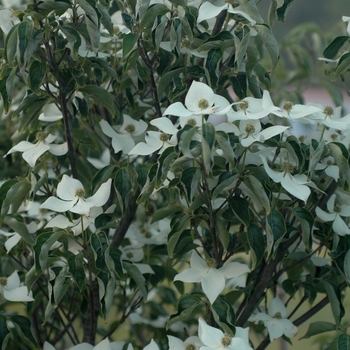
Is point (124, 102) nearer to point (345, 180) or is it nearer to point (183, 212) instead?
point (183, 212)

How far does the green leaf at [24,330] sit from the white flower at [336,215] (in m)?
0.44

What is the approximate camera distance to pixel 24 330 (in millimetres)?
875

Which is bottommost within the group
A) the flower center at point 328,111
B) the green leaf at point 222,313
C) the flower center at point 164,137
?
the green leaf at point 222,313

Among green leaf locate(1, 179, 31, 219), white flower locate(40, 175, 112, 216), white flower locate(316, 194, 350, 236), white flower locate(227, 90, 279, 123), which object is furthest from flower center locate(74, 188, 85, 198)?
white flower locate(316, 194, 350, 236)

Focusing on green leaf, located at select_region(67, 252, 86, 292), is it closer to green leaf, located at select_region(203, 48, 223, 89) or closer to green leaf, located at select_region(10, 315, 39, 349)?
green leaf, located at select_region(10, 315, 39, 349)

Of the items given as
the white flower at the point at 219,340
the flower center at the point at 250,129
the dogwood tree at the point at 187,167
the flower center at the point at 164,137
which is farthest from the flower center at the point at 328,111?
the white flower at the point at 219,340

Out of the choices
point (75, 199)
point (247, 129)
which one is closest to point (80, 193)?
point (75, 199)

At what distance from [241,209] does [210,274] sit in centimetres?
10

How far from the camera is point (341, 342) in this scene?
0.83 meters

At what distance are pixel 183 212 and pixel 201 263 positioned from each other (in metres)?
0.07

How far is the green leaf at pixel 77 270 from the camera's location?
781 mm

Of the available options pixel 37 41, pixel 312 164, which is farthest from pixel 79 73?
pixel 312 164

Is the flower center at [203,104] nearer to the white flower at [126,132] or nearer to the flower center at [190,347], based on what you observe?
the white flower at [126,132]

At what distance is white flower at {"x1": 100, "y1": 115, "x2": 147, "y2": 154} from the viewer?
0.91 m
